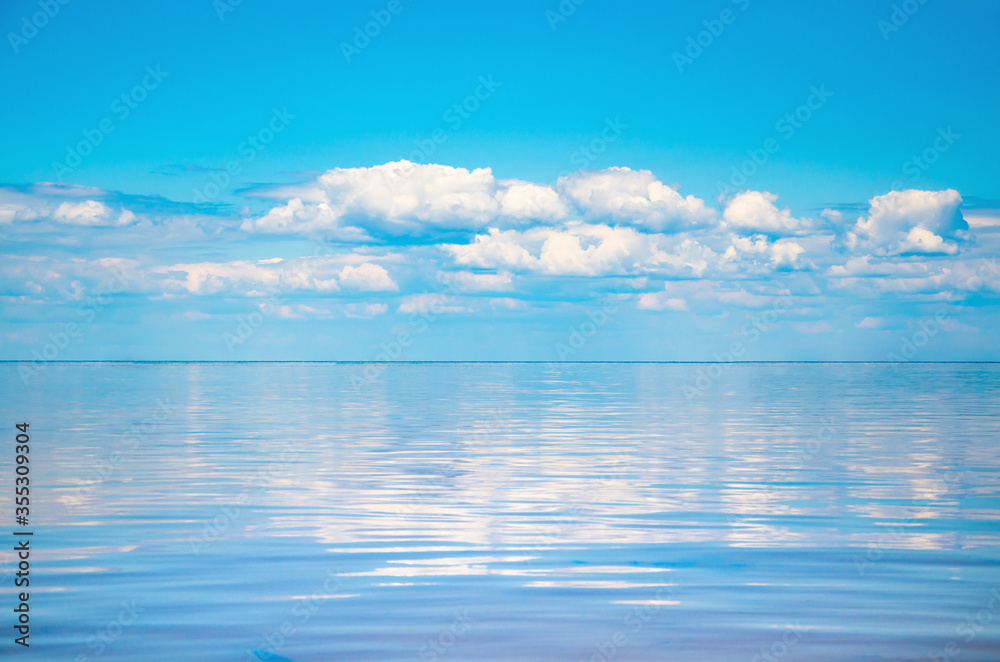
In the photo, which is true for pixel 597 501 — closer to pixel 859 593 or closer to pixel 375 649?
pixel 859 593

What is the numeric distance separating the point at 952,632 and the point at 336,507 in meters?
10.7

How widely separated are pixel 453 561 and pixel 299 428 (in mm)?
22683

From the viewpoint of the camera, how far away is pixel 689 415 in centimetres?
4072

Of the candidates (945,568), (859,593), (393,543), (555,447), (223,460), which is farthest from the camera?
(555,447)

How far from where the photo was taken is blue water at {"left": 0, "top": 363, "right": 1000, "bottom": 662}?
9156mm

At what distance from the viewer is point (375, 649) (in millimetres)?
8766

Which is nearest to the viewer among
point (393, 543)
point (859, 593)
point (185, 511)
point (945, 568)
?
point (859, 593)

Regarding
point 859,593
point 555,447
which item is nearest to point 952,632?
point 859,593

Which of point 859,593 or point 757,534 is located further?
point 757,534

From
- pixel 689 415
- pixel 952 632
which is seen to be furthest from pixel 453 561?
pixel 689 415

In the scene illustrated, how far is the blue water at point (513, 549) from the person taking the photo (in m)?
9.16

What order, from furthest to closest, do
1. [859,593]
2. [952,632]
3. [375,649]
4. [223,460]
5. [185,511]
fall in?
[223,460], [185,511], [859,593], [952,632], [375,649]

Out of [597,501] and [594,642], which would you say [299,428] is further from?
[594,642]

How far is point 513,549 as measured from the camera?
13.1m
